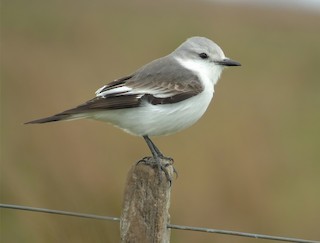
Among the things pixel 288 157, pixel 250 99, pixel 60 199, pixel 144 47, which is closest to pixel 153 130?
Result: pixel 60 199

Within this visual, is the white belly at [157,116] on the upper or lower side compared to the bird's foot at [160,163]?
upper

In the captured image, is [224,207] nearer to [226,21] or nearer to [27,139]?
[27,139]

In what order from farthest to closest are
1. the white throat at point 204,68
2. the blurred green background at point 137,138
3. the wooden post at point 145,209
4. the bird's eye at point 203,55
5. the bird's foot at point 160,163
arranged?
1. the blurred green background at point 137,138
2. the bird's eye at point 203,55
3. the white throat at point 204,68
4. the bird's foot at point 160,163
5. the wooden post at point 145,209

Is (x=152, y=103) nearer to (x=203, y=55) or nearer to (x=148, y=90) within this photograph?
(x=148, y=90)

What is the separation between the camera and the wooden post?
4.29 meters

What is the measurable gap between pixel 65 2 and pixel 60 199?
18.7 m

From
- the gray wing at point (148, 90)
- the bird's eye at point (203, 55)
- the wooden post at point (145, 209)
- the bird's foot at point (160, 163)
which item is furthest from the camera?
the bird's eye at point (203, 55)

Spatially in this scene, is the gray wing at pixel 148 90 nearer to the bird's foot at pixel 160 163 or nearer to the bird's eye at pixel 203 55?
the bird's eye at pixel 203 55

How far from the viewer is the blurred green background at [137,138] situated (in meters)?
7.90

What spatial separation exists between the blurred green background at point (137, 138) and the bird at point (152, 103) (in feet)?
2.90

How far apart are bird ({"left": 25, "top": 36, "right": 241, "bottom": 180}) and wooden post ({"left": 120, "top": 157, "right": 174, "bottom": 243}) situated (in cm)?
84

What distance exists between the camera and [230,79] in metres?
Answer: 17.3

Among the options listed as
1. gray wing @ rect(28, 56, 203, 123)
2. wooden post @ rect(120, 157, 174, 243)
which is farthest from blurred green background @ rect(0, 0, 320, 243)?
wooden post @ rect(120, 157, 174, 243)

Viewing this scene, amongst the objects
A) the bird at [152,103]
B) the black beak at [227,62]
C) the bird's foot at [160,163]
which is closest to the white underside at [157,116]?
the bird at [152,103]
